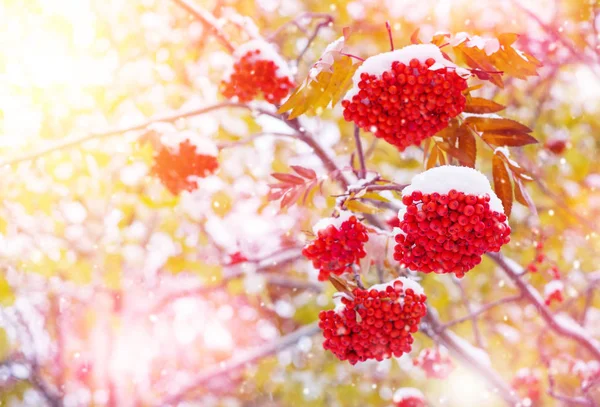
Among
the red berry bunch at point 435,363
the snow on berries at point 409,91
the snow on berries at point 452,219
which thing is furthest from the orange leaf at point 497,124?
the red berry bunch at point 435,363

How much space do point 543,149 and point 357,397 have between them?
3981 mm

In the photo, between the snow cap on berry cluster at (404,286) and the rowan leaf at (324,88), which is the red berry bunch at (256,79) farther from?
the snow cap on berry cluster at (404,286)

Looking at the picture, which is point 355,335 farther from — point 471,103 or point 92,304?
point 92,304

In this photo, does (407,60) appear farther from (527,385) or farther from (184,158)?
(527,385)

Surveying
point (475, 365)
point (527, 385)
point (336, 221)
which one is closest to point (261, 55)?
point (336, 221)

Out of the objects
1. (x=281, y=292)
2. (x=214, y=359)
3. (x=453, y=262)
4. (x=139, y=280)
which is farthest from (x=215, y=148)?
(x=214, y=359)

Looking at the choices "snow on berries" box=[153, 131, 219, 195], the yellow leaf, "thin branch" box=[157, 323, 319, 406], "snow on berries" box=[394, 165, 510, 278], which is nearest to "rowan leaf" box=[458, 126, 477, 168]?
"snow on berries" box=[394, 165, 510, 278]

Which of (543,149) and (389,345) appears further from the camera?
(543,149)

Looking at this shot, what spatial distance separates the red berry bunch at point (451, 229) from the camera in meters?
1.86

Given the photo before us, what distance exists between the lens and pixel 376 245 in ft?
8.46

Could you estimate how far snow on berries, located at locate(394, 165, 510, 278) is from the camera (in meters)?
1.87

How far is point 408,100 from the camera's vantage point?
2.07m

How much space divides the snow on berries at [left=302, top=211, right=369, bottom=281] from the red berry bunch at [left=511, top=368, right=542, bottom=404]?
4.08 m

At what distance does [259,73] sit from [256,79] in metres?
0.05
